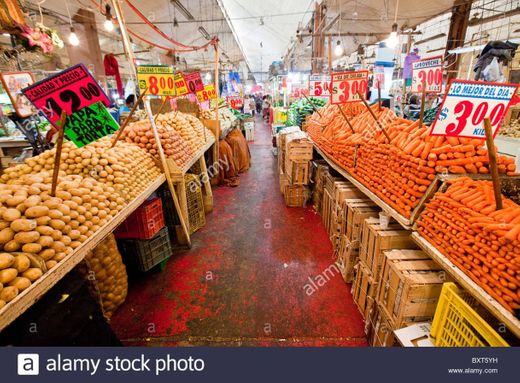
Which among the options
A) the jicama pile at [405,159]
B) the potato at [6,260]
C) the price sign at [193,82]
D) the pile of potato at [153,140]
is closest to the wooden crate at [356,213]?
the jicama pile at [405,159]

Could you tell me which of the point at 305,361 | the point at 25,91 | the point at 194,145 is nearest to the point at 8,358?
the point at 305,361

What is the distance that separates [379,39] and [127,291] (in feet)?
49.4

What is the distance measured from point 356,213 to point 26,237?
339cm

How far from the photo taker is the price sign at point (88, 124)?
2.55 meters

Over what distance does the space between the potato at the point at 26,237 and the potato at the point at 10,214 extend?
134mm

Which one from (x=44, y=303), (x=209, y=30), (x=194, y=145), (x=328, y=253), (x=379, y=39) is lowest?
(x=328, y=253)

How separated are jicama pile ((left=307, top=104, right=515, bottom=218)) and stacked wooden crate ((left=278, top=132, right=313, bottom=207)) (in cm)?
127

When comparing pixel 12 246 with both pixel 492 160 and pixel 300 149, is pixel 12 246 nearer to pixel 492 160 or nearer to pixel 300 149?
pixel 492 160

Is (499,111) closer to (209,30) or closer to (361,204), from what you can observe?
(361,204)

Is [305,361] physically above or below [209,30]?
below

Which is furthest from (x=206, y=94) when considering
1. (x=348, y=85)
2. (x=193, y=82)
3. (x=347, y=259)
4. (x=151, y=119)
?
(x=347, y=259)

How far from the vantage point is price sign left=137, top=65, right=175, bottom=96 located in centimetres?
457

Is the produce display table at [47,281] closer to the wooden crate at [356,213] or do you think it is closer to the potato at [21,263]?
the potato at [21,263]

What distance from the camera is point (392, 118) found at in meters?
4.12
